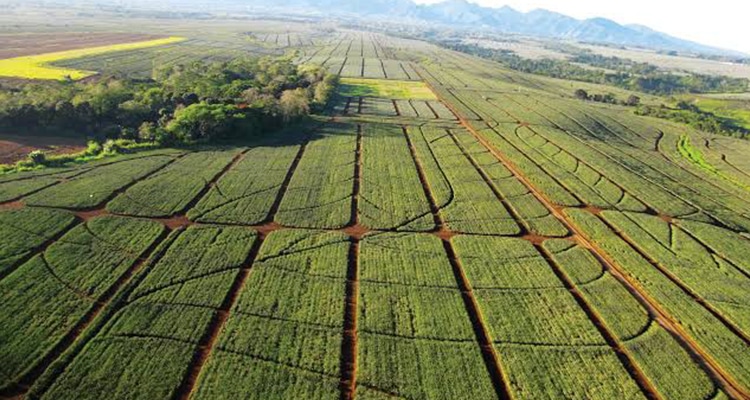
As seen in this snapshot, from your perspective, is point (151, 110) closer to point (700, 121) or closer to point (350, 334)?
point (350, 334)

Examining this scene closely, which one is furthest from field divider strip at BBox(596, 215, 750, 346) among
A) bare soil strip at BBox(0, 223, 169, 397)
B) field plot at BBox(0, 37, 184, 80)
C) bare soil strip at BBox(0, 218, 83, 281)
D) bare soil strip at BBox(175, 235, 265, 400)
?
field plot at BBox(0, 37, 184, 80)

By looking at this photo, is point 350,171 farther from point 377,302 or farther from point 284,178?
point 377,302

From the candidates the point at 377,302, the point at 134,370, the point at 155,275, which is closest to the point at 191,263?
the point at 155,275

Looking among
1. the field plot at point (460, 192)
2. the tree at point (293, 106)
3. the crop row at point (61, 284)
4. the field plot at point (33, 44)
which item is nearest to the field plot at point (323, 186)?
the tree at point (293, 106)

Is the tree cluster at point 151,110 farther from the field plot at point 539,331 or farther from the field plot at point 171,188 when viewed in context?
Answer: the field plot at point 539,331

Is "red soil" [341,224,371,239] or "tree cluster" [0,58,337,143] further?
"tree cluster" [0,58,337,143]

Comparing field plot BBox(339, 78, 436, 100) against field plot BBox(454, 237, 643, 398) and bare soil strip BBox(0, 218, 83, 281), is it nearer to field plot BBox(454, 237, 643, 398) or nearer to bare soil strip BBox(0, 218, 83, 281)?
bare soil strip BBox(0, 218, 83, 281)
